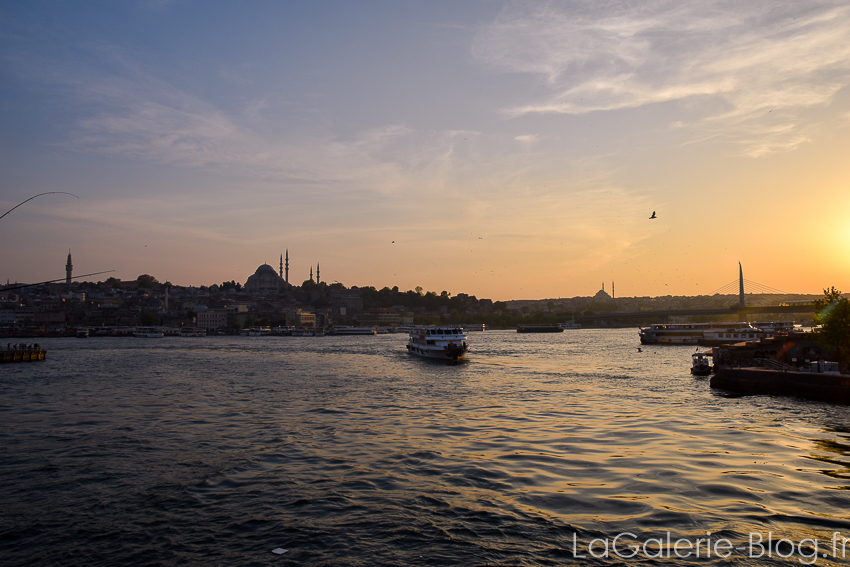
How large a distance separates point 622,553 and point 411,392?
1926cm

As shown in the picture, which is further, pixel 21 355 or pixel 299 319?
pixel 299 319

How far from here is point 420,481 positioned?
429 inches

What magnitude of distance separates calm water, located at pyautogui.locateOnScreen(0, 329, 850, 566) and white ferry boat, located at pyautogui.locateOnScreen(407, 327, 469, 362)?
2171cm

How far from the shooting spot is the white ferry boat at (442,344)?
147 feet

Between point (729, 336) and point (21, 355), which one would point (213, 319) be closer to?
point (21, 355)

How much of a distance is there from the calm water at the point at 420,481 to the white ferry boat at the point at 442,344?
21711mm

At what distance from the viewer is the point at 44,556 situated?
306 inches

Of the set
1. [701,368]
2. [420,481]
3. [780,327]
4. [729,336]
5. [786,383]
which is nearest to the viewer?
[420,481]

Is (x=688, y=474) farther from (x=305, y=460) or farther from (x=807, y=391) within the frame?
(x=807, y=391)

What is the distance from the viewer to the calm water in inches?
311

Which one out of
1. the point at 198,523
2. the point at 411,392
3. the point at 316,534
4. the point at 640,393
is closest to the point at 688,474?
the point at 316,534

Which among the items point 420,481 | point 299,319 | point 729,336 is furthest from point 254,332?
point 420,481

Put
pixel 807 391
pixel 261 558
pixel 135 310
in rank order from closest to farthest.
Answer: pixel 261 558 < pixel 807 391 < pixel 135 310

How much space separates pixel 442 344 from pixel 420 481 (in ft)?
118
